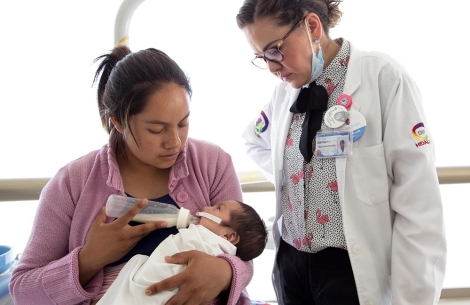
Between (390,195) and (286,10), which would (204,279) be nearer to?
(390,195)

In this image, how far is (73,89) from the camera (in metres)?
2.59

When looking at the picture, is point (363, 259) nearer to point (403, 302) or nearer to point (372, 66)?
point (403, 302)

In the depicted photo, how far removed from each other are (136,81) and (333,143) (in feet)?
2.34

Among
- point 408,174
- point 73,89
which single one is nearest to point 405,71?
point 408,174

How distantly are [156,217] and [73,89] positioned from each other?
4.86 feet

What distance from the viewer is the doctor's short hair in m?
1.50

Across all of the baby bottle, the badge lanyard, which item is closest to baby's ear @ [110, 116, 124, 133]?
the baby bottle

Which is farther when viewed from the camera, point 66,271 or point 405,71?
point 405,71

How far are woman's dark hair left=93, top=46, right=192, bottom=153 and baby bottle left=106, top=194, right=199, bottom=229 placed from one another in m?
0.27

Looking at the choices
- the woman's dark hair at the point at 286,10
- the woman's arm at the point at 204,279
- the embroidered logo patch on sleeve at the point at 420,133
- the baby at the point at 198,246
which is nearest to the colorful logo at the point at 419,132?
the embroidered logo patch on sleeve at the point at 420,133

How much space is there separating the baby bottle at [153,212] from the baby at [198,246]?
0.04 meters

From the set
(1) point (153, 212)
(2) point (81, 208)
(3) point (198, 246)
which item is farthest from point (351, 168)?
(2) point (81, 208)

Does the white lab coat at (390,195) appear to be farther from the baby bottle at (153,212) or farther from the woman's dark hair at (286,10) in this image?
the baby bottle at (153,212)

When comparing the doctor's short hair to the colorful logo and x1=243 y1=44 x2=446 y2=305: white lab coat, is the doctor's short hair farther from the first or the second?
the colorful logo
